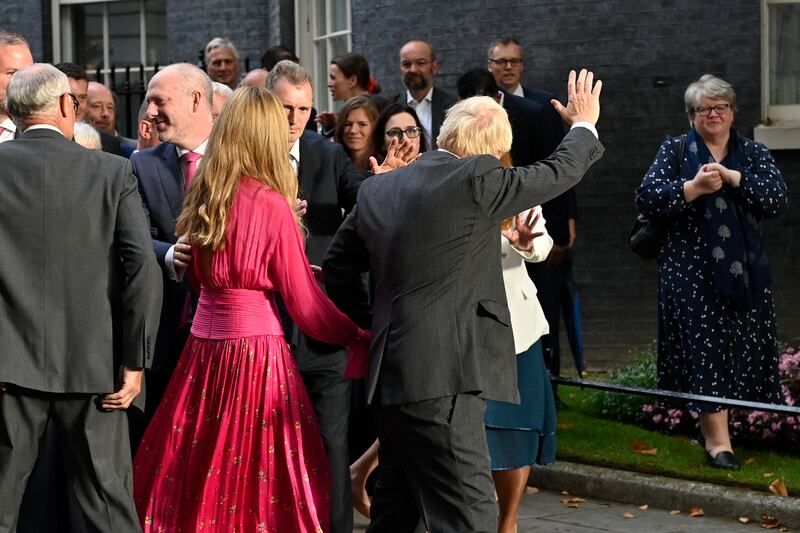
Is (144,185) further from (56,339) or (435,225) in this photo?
(435,225)

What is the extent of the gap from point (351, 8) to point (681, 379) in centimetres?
563

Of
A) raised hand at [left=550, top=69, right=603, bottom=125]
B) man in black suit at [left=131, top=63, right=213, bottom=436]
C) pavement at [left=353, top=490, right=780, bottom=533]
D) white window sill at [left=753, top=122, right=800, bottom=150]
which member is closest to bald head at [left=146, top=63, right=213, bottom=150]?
man in black suit at [left=131, top=63, right=213, bottom=436]

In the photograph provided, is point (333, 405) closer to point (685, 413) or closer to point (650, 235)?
point (650, 235)

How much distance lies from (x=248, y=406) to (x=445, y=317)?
93 cm

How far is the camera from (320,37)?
14.4 meters

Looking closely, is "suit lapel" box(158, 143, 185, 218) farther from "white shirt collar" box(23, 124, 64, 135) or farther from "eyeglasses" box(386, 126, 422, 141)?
"eyeglasses" box(386, 126, 422, 141)

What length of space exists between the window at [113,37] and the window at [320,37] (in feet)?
7.68

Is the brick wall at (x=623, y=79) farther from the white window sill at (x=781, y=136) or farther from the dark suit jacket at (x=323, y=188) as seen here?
the dark suit jacket at (x=323, y=188)

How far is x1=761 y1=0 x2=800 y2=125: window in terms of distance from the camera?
1170 cm

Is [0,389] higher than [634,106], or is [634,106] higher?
[634,106]

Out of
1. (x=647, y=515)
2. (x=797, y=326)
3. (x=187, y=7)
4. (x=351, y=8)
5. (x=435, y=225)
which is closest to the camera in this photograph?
(x=435, y=225)

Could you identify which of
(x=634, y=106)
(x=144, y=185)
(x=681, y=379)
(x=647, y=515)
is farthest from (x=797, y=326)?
(x=144, y=185)

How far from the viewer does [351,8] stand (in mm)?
13102

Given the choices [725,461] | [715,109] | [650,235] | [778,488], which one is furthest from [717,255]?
[778,488]
